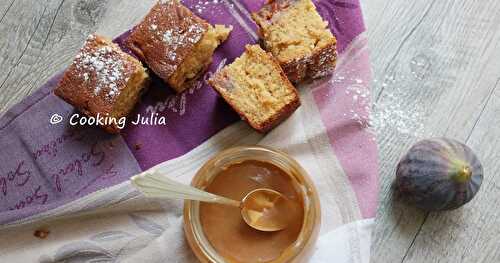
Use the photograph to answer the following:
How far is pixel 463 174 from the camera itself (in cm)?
172

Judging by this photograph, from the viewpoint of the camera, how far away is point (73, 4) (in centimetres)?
199

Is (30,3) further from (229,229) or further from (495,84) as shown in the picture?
(495,84)

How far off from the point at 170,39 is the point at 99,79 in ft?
0.75

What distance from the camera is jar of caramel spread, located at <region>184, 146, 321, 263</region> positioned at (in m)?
1.72

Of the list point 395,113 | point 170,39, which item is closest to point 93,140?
point 170,39

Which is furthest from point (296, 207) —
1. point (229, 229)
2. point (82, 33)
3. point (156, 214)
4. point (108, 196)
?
point (82, 33)

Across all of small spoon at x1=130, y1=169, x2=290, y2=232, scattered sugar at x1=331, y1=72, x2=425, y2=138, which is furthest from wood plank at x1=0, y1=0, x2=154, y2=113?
scattered sugar at x1=331, y1=72, x2=425, y2=138

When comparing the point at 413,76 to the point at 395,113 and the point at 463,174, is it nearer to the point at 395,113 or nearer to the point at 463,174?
the point at 395,113

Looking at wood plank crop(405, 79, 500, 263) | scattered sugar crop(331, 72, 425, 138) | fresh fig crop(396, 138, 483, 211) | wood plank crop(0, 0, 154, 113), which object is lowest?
wood plank crop(405, 79, 500, 263)

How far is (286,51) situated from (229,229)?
0.53 meters

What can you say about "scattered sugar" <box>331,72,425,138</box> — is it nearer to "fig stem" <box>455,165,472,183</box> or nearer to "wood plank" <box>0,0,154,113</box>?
"fig stem" <box>455,165,472,183</box>

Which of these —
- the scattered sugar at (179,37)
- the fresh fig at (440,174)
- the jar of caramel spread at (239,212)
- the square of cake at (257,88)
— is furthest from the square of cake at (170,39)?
the fresh fig at (440,174)

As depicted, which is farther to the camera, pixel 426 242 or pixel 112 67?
pixel 426 242

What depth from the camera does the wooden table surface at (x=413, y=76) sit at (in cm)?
190
